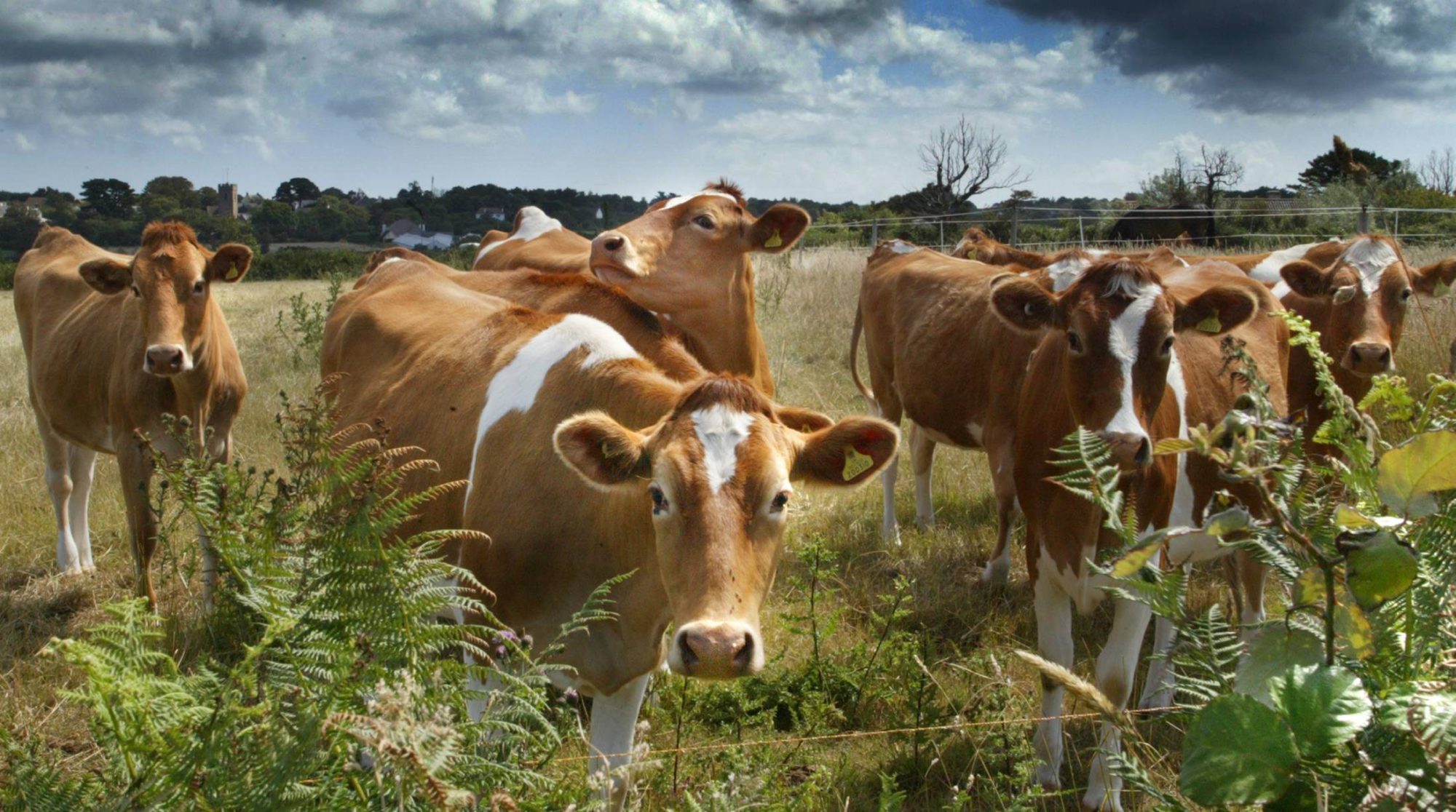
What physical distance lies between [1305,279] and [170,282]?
6.62m

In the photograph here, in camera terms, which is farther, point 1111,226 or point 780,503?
point 1111,226

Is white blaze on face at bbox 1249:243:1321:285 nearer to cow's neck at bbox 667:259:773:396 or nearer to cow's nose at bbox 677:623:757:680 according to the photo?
cow's neck at bbox 667:259:773:396

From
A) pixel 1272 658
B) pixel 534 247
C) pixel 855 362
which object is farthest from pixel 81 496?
pixel 1272 658

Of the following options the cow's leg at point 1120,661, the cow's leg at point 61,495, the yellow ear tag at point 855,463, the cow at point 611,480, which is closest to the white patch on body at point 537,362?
the cow at point 611,480

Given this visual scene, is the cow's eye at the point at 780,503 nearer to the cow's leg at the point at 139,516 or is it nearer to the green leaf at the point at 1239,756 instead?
the green leaf at the point at 1239,756

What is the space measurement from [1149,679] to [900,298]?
3.59 meters

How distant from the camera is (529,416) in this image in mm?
3662

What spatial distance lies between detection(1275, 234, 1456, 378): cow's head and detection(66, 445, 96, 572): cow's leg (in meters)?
7.54

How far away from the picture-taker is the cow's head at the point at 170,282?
5987 millimetres

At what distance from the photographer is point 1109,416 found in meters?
3.81

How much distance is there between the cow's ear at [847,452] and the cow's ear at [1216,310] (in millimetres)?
1762

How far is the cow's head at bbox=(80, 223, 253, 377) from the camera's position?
5.99 metres

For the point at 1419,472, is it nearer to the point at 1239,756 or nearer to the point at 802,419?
the point at 1239,756

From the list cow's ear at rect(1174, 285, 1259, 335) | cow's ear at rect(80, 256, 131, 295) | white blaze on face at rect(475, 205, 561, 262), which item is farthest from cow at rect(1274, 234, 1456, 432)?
cow's ear at rect(80, 256, 131, 295)
